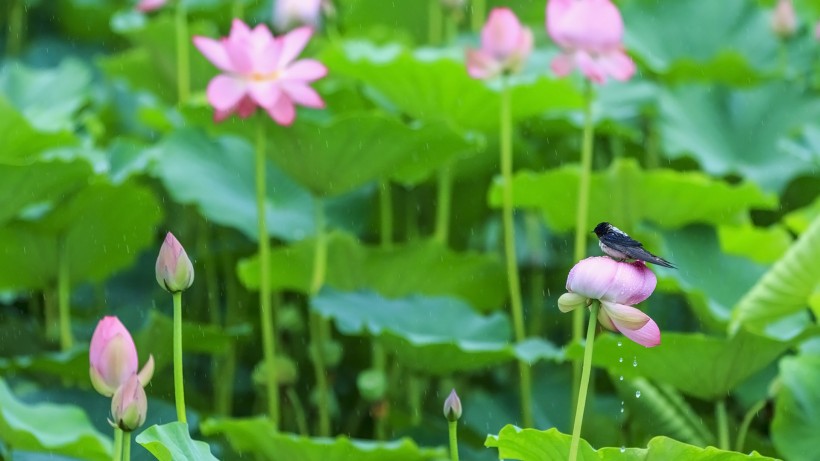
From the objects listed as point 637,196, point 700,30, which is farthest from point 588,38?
point 700,30

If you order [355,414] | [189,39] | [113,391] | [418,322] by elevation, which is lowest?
[355,414]

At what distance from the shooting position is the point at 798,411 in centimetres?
104

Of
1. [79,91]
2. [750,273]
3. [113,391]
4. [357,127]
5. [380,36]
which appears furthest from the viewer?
[380,36]

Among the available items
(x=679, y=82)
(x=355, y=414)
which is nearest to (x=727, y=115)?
(x=679, y=82)

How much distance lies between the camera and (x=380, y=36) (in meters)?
1.85

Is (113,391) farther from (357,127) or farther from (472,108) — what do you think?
(472,108)

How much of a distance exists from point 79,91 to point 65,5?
2.03 ft

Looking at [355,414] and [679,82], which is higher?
[679,82]

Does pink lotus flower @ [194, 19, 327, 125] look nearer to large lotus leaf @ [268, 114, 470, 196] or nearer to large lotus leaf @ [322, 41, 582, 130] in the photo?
large lotus leaf @ [268, 114, 470, 196]

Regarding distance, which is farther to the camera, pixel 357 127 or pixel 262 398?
pixel 262 398

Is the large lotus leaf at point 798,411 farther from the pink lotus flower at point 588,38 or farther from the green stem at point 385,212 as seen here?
the green stem at point 385,212

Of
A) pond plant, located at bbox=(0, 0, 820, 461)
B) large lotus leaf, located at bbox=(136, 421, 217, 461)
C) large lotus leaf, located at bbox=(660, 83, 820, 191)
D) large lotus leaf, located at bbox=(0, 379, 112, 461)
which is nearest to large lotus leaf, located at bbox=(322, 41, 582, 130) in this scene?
pond plant, located at bbox=(0, 0, 820, 461)

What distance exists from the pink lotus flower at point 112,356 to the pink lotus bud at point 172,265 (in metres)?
0.04

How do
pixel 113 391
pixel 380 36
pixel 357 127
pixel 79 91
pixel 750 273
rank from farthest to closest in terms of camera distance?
1. pixel 380 36
2. pixel 79 91
3. pixel 750 273
4. pixel 357 127
5. pixel 113 391
